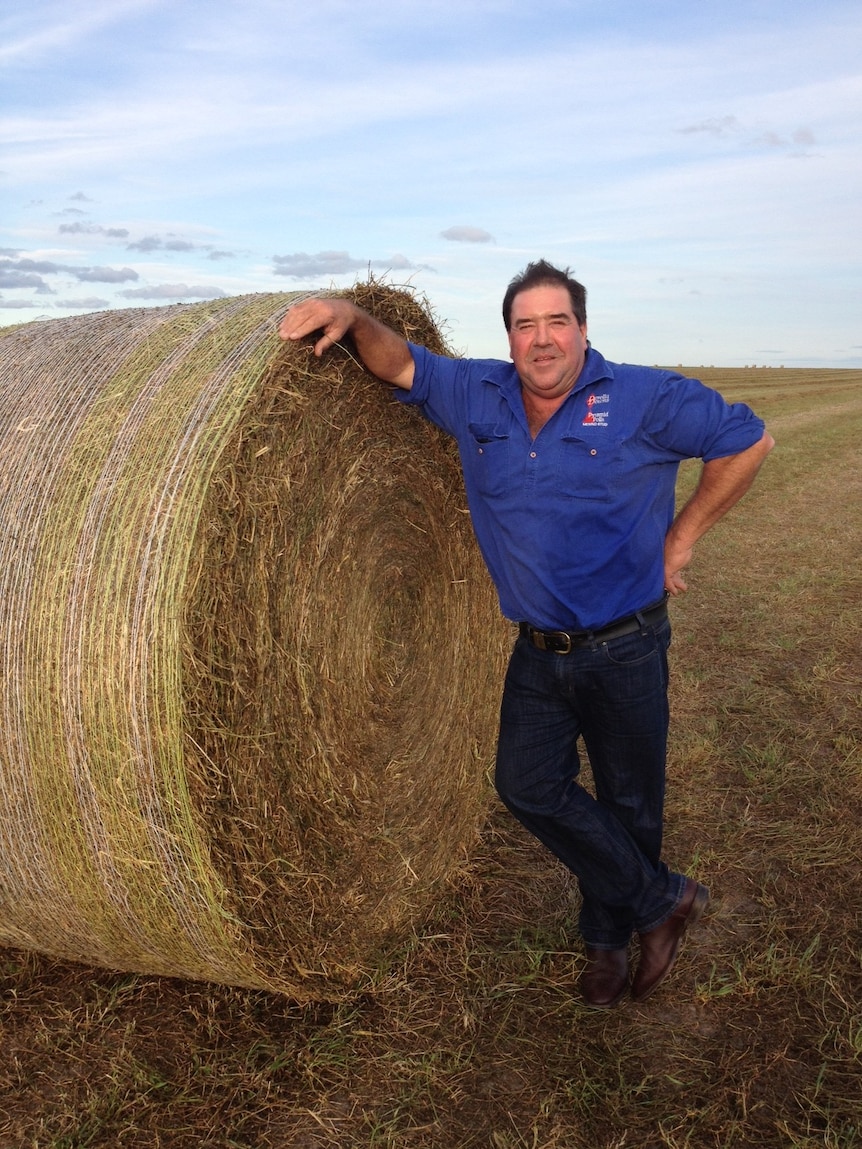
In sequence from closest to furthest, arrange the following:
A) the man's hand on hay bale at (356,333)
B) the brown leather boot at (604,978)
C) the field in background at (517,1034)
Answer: the field in background at (517,1034) → the man's hand on hay bale at (356,333) → the brown leather boot at (604,978)

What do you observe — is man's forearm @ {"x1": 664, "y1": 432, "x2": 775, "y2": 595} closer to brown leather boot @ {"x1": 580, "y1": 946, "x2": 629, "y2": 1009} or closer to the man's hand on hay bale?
the man's hand on hay bale

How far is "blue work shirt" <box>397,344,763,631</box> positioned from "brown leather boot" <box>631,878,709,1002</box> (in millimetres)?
1231

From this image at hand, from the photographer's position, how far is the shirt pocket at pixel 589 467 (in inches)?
140

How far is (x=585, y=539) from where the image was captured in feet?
11.9

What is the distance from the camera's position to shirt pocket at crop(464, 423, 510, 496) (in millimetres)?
3686

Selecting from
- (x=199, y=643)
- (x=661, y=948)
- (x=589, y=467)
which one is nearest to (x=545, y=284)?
(x=589, y=467)

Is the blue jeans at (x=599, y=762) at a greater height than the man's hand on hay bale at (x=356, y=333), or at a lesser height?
lesser

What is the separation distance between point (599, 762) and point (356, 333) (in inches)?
72.1

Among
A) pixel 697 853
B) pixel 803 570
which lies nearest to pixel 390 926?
pixel 697 853

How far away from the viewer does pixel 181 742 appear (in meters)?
3.01

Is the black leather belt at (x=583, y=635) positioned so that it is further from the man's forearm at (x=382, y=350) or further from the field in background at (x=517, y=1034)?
the field in background at (x=517, y=1034)

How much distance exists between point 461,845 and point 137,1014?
5.39ft

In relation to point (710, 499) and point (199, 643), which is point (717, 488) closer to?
A: point (710, 499)

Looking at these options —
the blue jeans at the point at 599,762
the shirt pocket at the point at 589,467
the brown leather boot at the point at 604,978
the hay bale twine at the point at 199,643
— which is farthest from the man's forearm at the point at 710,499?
the brown leather boot at the point at 604,978
